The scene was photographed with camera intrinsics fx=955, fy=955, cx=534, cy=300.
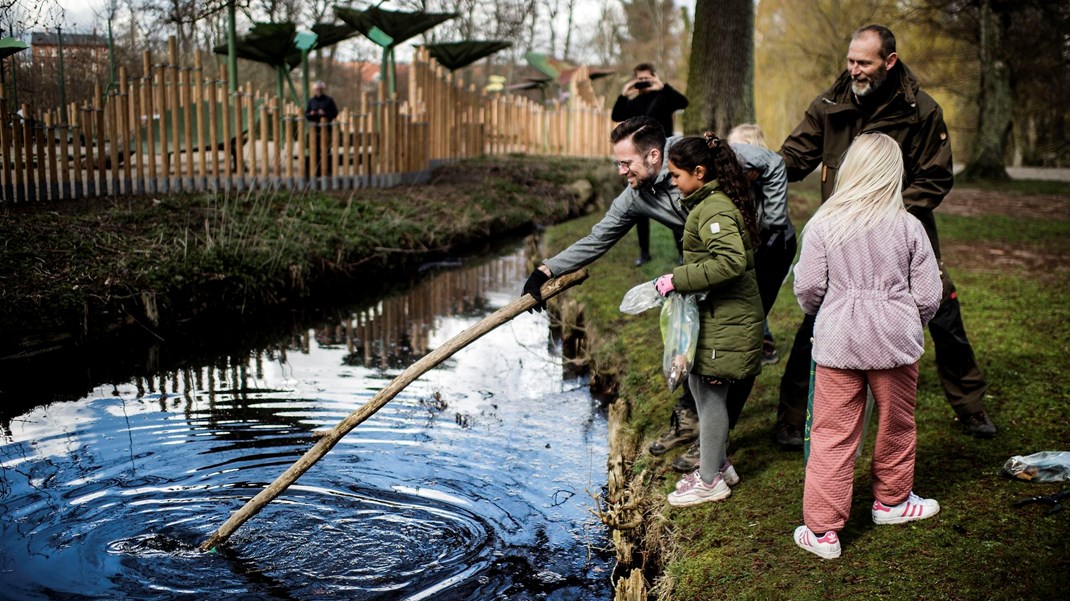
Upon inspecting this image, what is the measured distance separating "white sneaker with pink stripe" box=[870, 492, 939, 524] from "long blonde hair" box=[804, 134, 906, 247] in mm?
1245

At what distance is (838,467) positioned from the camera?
3961mm

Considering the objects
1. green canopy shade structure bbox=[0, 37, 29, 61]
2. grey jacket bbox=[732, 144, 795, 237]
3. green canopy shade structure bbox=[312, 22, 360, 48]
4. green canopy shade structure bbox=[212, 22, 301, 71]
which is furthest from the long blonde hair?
green canopy shade structure bbox=[312, 22, 360, 48]

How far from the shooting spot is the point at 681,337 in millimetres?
4391

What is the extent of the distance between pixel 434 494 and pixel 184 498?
4.56 ft

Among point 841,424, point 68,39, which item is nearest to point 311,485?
point 841,424

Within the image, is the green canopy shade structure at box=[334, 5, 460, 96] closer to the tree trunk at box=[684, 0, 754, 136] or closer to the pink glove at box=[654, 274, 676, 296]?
the tree trunk at box=[684, 0, 754, 136]

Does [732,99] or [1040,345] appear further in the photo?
[732,99]

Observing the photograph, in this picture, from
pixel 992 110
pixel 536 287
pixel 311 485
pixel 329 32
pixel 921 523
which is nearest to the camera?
pixel 921 523

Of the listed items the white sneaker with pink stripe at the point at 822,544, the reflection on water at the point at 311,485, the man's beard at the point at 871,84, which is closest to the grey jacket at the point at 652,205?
the man's beard at the point at 871,84

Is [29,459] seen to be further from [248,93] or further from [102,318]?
[248,93]

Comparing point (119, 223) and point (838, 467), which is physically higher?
point (119, 223)

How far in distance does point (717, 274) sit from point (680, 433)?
1.36m

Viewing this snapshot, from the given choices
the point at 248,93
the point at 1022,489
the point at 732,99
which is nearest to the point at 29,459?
the point at 1022,489

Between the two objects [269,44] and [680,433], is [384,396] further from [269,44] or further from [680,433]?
[269,44]
